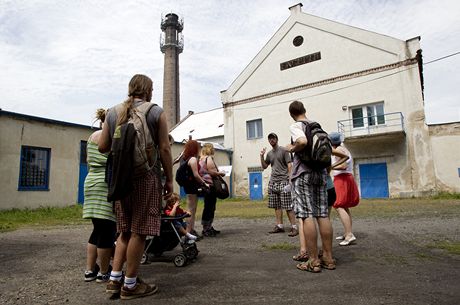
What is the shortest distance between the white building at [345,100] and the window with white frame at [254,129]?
76 millimetres

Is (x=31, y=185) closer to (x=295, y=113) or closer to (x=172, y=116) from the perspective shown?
(x=295, y=113)

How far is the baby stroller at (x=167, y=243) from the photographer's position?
384cm

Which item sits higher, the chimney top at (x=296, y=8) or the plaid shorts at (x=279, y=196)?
the chimney top at (x=296, y=8)

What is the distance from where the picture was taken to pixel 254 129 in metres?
24.8

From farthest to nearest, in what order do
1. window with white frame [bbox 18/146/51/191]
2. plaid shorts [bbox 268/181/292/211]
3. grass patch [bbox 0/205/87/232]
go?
window with white frame [bbox 18/146/51/191], grass patch [bbox 0/205/87/232], plaid shorts [bbox 268/181/292/211]

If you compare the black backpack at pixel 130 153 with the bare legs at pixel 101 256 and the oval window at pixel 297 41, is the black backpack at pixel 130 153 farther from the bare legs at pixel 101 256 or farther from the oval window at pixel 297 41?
the oval window at pixel 297 41

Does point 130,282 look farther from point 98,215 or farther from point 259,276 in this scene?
point 259,276

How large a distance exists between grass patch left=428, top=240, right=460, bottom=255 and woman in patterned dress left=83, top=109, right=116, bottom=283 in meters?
4.02

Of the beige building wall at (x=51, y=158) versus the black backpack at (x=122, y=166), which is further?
the beige building wall at (x=51, y=158)

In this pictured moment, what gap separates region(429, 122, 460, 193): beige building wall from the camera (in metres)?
17.0

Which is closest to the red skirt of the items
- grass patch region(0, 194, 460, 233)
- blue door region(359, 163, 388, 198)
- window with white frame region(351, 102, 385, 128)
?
grass patch region(0, 194, 460, 233)

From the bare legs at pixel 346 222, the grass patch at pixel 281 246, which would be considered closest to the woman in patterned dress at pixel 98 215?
the grass patch at pixel 281 246

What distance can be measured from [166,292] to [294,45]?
22762 mm

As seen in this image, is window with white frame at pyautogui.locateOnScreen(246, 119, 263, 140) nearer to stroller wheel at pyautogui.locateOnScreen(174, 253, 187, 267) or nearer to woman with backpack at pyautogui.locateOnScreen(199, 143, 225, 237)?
woman with backpack at pyautogui.locateOnScreen(199, 143, 225, 237)
